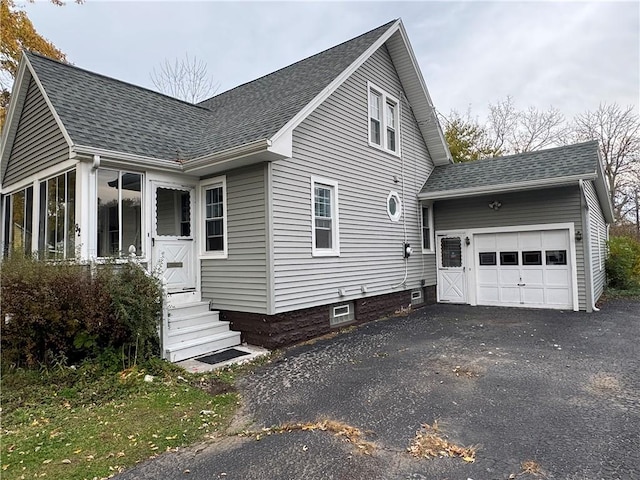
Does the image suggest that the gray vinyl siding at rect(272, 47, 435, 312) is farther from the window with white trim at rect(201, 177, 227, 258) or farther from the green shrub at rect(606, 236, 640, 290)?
the green shrub at rect(606, 236, 640, 290)

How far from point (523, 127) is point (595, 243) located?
57.8ft

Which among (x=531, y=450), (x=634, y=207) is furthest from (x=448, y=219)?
(x=634, y=207)

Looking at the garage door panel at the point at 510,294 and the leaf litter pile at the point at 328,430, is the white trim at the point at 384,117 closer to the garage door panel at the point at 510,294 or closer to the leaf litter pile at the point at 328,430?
the garage door panel at the point at 510,294

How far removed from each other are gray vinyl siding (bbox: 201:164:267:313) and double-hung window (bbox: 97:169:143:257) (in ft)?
4.80

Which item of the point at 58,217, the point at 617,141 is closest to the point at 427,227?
the point at 58,217

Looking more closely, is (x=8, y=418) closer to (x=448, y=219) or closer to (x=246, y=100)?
(x=246, y=100)

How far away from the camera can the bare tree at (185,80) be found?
74.0ft

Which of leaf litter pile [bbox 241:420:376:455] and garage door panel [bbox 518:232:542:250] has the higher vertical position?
garage door panel [bbox 518:232:542:250]

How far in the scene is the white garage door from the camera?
10.0 metres

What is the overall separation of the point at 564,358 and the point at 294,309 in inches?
172

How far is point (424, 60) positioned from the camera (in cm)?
1736

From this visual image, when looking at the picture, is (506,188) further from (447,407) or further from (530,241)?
(447,407)

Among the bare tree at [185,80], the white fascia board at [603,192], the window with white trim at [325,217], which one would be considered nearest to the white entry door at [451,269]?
the white fascia board at [603,192]

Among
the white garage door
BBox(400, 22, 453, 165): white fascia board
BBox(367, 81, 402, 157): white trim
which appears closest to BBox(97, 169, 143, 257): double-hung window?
BBox(367, 81, 402, 157): white trim
